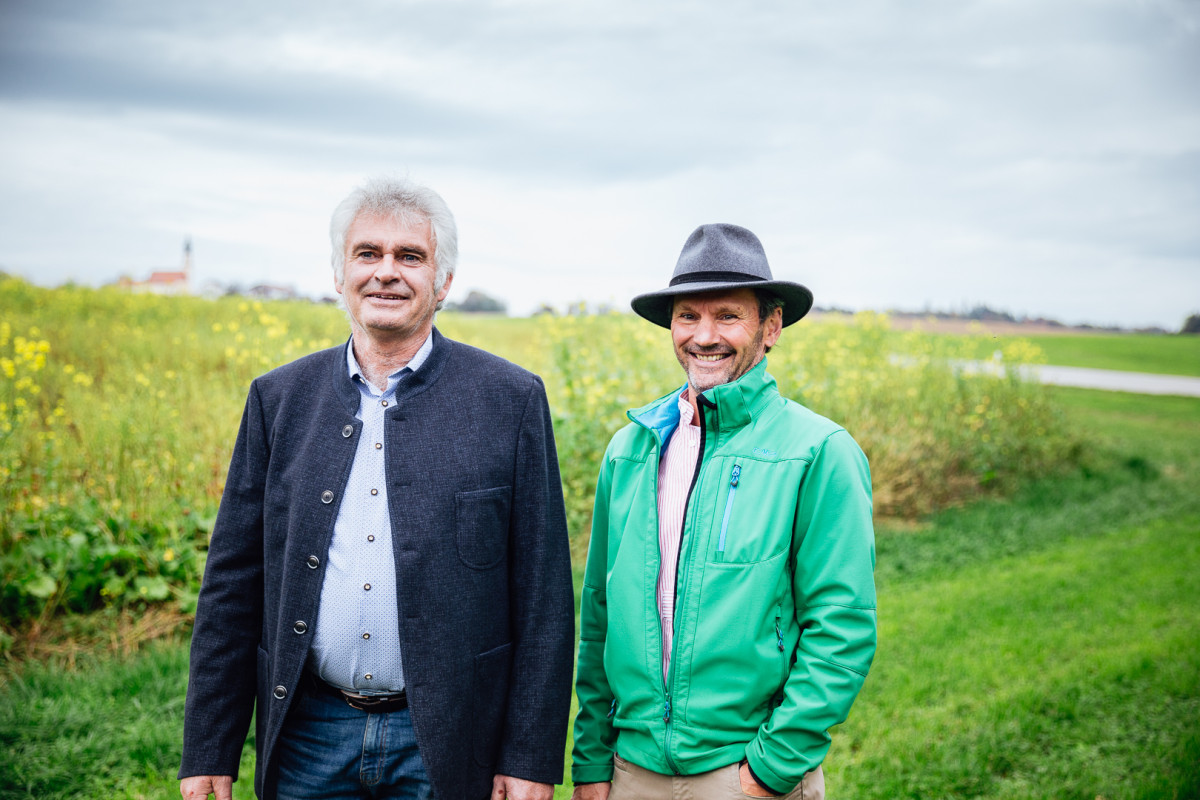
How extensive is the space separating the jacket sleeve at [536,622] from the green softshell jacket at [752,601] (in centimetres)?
14

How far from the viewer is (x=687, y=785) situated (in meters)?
1.91

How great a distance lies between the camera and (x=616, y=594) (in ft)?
6.75

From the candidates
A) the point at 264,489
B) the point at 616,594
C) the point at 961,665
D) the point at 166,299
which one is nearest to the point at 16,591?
the point at 264,489

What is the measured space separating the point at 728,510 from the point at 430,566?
2.45ft

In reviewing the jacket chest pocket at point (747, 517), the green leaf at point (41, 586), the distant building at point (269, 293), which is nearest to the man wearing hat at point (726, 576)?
the jacket chest pocket at point (747, 517)

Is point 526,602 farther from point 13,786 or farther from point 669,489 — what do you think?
point 13,786

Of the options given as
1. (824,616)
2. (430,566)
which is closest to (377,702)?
(430,566)

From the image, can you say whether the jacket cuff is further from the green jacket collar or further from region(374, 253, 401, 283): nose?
region(374, 253, 401, 283): nose

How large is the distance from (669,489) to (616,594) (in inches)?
12.1

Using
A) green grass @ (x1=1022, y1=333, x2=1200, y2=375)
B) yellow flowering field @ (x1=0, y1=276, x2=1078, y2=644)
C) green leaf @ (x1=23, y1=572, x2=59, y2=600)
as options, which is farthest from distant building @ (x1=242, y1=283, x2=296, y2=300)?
green grass @ (x1=1022, y1=333, x2=1200, y2=375)

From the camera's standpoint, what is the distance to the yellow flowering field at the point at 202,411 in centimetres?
469

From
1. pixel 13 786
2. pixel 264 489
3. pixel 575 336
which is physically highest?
pixel 575 336

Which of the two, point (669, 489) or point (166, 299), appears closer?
point (669, 489)

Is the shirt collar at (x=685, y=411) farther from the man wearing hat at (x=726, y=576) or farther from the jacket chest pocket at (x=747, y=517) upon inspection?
the jacket chest pocket at (x=747, y=517)
